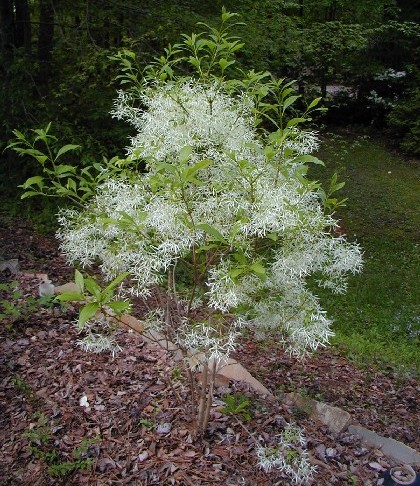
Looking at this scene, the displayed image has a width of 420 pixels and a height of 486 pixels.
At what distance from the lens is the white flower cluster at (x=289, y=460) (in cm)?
230

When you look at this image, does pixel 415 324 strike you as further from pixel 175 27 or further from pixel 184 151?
pixel 184 151

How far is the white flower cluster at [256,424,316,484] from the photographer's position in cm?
230

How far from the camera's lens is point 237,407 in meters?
2.65

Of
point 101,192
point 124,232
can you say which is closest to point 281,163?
point 124,232

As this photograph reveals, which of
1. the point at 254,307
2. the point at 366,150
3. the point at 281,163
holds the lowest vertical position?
the point at 366,150

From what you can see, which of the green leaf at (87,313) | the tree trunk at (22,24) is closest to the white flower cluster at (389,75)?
the tree trunk at (22,24)

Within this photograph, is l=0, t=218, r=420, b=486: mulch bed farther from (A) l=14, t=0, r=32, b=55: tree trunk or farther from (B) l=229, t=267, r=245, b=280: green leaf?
(A) l=14, t=0, r=32, b=55: tree trunk

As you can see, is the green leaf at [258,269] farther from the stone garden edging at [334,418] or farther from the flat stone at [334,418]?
the flat stone at [334,418]

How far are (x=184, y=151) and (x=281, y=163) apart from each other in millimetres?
470

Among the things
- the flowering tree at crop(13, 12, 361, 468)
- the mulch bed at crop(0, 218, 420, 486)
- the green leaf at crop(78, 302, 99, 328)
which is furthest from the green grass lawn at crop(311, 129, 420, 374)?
the green leaf at crop(78, 302, 99, 328)

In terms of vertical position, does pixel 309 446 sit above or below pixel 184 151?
below

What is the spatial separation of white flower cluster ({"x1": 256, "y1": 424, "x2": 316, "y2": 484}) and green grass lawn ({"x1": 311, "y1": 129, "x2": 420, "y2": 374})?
51.7 inches

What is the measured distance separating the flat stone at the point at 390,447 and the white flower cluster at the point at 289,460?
21.2 inches

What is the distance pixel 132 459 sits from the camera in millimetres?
2490
